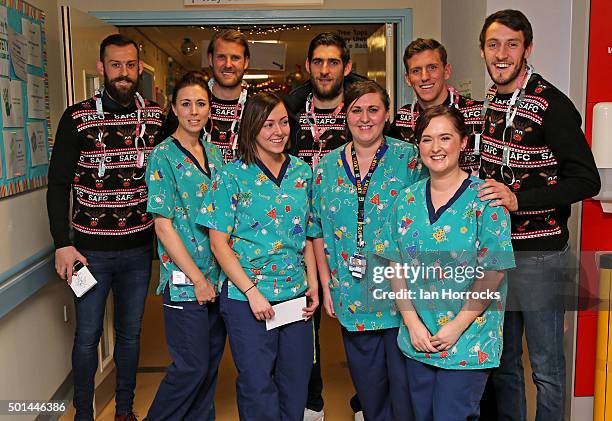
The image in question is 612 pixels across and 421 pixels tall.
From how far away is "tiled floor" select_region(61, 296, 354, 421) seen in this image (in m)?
3.03

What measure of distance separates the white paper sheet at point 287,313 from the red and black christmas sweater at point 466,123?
2.56 ft

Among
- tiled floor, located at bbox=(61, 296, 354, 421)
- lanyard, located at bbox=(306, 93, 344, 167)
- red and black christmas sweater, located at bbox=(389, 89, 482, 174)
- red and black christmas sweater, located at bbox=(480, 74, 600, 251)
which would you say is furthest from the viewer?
tiled floor, located at bbox=(61, 296, 354, 421)

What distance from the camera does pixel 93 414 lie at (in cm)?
278

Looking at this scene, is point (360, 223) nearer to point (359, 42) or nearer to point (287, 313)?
point (287, 313)

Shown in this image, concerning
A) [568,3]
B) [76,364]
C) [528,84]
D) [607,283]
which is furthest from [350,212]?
→ [568,3]

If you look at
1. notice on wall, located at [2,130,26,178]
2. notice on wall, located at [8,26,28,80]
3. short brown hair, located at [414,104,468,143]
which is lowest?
notice on wall, located at [2,130,26,178]

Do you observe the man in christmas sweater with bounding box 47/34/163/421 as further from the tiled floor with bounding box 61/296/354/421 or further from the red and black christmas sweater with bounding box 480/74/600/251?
the red and black christmas sweater with bounding box 480/74/600/251

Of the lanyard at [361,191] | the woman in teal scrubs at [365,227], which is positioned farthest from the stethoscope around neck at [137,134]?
the lanyard at [361,191]

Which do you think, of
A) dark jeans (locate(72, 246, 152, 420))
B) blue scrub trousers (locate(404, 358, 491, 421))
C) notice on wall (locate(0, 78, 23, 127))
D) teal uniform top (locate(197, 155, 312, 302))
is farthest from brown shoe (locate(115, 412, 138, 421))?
blue scrub trousers (locate(404, 358, 491, 421))

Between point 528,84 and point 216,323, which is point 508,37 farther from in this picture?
point 216,323

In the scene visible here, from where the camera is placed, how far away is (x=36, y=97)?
2.82 metres

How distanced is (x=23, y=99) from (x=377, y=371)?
1803mm

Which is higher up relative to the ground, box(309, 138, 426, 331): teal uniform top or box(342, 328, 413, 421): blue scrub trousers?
box(309, 138, 426, 331): teal uniform top

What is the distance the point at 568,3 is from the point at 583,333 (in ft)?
5.04
